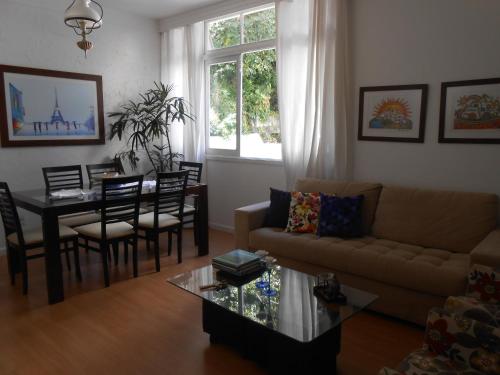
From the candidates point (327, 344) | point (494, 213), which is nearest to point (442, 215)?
point (494, 213)

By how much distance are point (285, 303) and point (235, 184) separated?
2.86 meters

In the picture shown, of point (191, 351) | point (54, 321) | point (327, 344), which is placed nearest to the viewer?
point (327, 344)

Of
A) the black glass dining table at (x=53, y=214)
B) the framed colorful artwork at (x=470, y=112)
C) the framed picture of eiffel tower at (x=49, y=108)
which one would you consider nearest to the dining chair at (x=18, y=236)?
the black glass dining table at (x=53, y=214)

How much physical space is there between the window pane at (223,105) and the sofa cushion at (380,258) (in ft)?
6.34

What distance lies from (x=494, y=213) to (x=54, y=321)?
3246mm

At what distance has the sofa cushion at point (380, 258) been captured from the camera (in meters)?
2.40

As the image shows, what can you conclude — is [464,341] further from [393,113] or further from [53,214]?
[53,214]

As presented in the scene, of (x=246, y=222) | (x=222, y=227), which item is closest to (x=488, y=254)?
(x=246, y=222)

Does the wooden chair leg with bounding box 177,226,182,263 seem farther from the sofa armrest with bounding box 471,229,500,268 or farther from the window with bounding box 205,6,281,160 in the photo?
the sofa armrest with bounding box 471,229,500,268

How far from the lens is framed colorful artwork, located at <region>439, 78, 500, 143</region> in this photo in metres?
2.91

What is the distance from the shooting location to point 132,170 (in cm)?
520

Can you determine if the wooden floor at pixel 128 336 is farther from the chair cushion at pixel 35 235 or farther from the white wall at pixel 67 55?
the white wall at pixel 67 55

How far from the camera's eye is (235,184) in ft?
15.9

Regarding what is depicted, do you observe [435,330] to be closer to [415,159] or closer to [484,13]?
[415,159]
